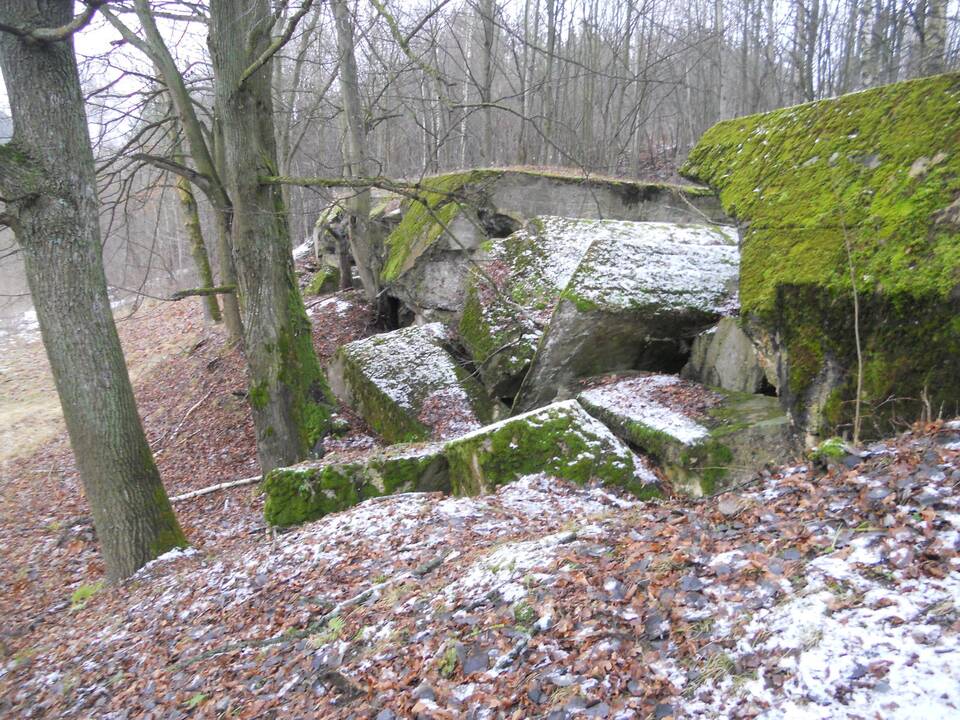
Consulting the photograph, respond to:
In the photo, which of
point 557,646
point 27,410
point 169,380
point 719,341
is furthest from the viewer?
point 27,410

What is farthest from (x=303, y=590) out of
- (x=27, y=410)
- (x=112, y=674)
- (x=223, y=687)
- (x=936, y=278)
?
(x=27, y=410)

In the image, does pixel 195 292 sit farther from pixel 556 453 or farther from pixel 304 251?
pixel 304 251

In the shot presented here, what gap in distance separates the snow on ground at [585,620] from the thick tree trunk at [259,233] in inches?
105

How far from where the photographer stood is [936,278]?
11.8ft

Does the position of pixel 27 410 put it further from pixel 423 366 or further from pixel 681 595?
pixel 681 595


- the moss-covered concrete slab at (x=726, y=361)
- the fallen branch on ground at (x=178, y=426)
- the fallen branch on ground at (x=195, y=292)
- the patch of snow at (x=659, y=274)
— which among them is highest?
the fallen branch on ground at (x=195, y=292)

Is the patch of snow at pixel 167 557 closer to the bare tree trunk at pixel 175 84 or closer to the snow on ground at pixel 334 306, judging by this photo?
the bare tree trunk at pixel 175 84

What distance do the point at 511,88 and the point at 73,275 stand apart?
9015mm

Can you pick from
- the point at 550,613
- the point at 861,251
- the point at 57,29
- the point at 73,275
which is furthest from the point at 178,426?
the point at 861,251

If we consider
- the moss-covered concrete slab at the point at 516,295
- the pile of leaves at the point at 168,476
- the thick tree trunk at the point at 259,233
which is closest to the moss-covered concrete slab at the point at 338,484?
the pile of leaves at the point at 168,476

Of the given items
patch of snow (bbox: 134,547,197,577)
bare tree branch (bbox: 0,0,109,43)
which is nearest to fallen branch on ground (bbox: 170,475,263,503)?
patch of snow (bbox: 134,547,197,577)

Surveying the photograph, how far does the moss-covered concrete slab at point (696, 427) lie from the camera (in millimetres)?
4957

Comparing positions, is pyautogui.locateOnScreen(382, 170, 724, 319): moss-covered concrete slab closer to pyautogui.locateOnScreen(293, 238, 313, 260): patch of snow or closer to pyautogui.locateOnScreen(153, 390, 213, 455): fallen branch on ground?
pyautogui.locateOnScreen(153, 390, 213, 455): fallen branch on ground

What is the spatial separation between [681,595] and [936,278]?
8.12 feet
